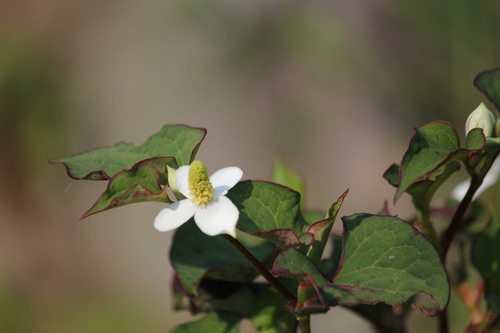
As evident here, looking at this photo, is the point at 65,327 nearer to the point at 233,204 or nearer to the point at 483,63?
the point at 483,63

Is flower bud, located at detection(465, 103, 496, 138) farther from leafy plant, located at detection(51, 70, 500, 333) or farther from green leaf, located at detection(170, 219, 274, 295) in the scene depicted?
green leaf, located at detection(170, 219, 274, 295)

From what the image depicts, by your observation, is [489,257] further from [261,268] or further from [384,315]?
[261,268]

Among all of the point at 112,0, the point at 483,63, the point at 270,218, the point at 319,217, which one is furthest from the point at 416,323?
the point at 112,0

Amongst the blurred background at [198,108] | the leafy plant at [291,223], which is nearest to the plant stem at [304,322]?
the leafy plant at [291,223]

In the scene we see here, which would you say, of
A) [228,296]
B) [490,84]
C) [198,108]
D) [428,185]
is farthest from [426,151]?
[198,108]

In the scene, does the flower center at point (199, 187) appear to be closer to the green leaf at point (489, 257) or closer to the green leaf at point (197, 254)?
the green leaf at point (197, 254)

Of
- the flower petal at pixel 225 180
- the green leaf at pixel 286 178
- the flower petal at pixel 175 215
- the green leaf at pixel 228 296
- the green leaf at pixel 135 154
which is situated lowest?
the green leaf at pixel 228 296
